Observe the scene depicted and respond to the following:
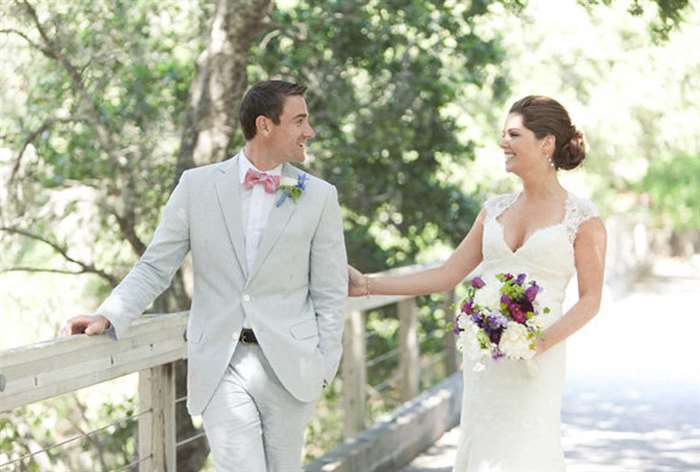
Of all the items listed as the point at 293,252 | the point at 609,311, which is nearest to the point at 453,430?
the point at 293,252

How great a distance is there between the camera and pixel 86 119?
926 cm

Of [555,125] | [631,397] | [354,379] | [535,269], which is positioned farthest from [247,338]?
[631,397]

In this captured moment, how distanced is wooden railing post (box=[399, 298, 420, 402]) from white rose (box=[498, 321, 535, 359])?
15.2 ft

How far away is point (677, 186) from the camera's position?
37.3m

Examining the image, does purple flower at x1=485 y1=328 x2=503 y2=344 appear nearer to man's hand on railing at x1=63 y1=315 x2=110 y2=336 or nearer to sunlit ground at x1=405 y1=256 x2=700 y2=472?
man's hand on railing at x1=63 y1=315 x2=110 y2=336

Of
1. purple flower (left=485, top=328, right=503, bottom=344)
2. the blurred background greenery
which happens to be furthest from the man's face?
the blurred background greenery

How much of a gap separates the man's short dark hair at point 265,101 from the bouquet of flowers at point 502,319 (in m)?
0.93

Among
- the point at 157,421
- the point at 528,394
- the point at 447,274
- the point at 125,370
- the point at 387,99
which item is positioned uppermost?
the point at 387,99

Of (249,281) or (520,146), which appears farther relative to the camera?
(520,146)

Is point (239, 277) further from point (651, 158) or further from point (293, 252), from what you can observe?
point (651, 158)

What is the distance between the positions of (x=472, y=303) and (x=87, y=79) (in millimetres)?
5169

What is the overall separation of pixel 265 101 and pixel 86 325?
100 cm

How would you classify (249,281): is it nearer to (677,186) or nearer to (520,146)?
(520,146)

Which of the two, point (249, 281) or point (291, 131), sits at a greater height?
point (291, 131)
